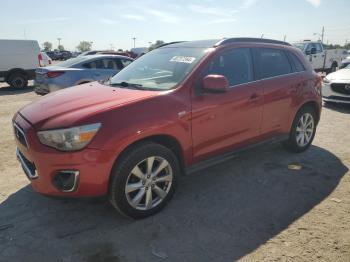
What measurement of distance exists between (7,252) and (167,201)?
1.57 m

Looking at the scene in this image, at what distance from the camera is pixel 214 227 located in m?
3.15

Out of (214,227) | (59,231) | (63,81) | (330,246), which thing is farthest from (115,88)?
(63,81)

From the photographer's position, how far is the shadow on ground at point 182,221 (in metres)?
2.81

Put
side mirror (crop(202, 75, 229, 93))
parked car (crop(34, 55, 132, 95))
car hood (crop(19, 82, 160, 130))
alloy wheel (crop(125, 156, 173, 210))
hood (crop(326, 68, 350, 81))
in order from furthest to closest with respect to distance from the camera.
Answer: parked car (crop(34, 55, 132, 95))
hood (crop(326, 68, 350, 81))
side mirror (crop(202, 75, 229, 93))
alloy wheel (crop(125, 156, 173, 210))
car hood (crop(19, 82, 160, 130))

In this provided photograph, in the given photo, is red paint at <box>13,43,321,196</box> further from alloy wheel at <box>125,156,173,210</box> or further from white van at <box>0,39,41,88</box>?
white van at <box>0,39,41,88</box>

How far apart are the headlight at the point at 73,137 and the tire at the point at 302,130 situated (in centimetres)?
330

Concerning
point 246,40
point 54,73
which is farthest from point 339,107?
point 54,73

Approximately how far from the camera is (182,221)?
3271mm

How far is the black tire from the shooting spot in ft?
44.3

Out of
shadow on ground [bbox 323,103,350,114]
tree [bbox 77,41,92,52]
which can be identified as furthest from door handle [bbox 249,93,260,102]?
tree [bbox 77,41,92,52]

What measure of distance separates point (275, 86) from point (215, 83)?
55.3 inches

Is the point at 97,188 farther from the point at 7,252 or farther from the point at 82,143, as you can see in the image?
the point at 7,252

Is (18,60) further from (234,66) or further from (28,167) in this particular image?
(234,66)

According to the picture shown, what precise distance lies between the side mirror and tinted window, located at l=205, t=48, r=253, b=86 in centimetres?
26
